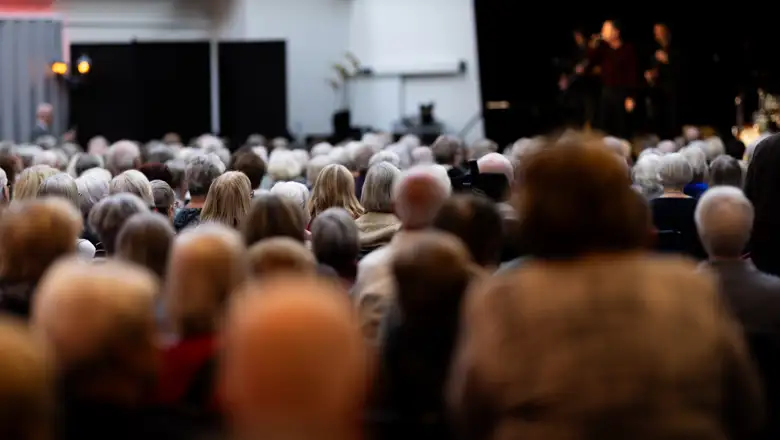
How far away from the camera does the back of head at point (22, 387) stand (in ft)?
7.31

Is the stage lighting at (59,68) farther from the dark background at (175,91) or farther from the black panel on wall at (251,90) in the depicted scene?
the black panel on wall at (251,90)

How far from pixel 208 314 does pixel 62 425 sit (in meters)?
0.61

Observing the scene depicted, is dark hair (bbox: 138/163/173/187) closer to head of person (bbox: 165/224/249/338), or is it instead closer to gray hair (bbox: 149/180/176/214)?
gray hair (bbox: 149/180/176/214)

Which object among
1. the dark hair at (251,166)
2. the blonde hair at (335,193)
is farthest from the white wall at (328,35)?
the blonde hair at (335,193)

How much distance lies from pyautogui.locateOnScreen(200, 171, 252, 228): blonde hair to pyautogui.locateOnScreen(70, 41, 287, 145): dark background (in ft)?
33.6

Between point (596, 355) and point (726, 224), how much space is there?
5.17 ft

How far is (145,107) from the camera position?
17.0 m

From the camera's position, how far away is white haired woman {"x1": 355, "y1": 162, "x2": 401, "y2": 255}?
601 centimetres

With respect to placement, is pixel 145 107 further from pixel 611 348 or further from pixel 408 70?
pixel 611 348

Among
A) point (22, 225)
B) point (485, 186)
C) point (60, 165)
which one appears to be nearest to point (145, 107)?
point (60, 165)

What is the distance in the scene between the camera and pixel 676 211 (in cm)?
654

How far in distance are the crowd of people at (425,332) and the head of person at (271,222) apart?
1.77 ft

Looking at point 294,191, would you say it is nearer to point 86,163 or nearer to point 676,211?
point 676,211

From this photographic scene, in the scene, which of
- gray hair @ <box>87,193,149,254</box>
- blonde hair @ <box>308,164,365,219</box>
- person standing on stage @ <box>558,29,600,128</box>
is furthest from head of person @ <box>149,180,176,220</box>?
person standing on stage @ <box>558,29,600,128</box>
